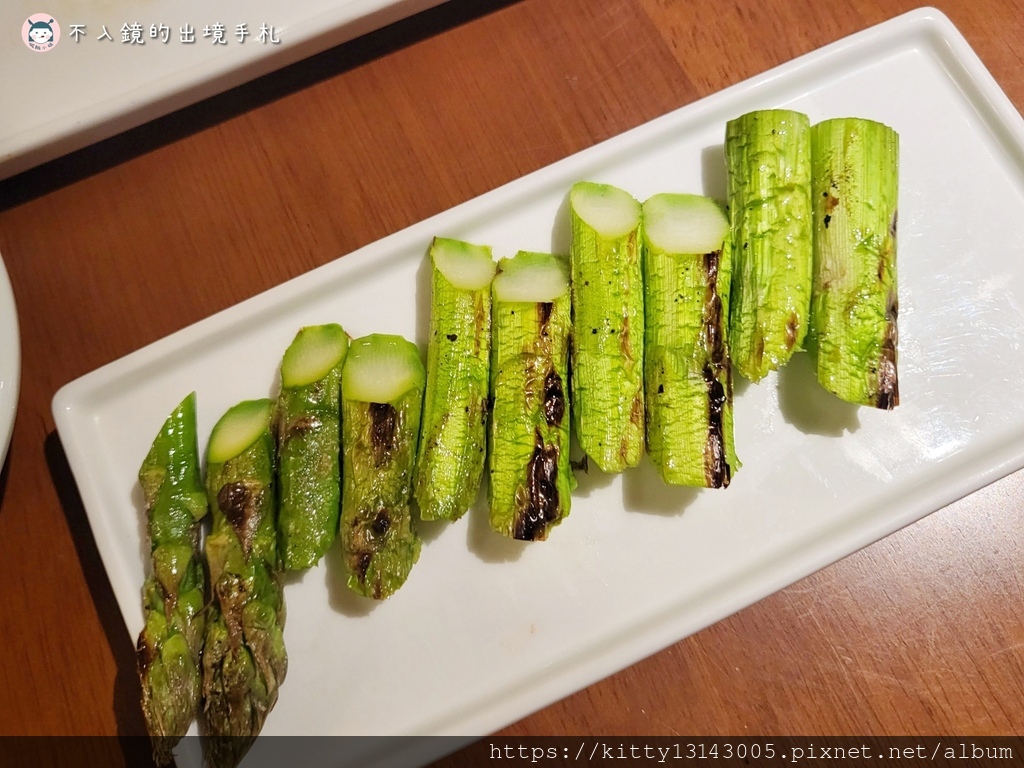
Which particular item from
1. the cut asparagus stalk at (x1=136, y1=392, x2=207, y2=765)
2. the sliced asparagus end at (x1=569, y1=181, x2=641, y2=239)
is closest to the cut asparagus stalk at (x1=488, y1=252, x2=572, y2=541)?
the sliced asparagus end at (x1=569, y1=181, x2=641, y2=239)

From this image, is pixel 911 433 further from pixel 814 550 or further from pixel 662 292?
pixel 662 292

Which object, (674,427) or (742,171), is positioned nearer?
(674,427)

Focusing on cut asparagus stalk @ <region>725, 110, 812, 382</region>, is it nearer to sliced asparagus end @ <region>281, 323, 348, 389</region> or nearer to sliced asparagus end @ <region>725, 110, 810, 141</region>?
sliced asparagus end @ <region>725, 110, 810, 141</region>

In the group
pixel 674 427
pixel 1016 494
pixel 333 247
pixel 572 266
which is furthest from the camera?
pixel 333 247

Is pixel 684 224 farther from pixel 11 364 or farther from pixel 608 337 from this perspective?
pixel 11 364

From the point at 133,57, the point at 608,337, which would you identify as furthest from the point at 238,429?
the point at 133,57

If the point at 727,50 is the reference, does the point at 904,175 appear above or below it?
below

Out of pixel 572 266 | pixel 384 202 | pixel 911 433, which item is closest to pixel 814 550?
pixel 911 433

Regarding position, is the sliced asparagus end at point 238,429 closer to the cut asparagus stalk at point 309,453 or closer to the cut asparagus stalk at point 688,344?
the cut asparagus stalk at point 309,453
